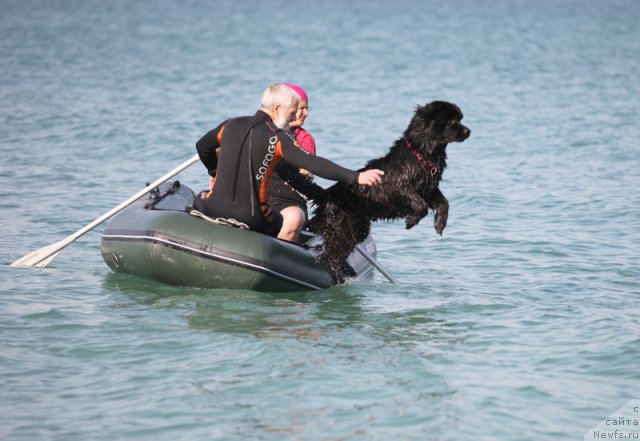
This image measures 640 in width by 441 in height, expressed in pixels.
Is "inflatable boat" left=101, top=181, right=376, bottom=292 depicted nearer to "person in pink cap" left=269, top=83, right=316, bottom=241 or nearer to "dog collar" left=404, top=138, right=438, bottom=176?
"person in pink cap" left=269, top=83, right=316, bottom=241

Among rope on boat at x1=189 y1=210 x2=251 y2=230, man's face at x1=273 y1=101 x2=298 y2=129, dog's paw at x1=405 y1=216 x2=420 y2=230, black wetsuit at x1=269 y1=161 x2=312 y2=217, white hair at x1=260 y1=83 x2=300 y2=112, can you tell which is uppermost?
white hair at x1=260 y1=83 x2=300 y2=112

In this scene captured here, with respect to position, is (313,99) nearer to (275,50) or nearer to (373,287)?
(275,50)

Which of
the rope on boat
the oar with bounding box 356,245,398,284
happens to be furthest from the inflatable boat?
the oar with bounding box 356,245,398,284

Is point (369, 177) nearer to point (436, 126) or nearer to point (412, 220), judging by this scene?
point (412, 220)

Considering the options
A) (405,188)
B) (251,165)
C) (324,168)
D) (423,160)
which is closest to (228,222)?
(251,165)

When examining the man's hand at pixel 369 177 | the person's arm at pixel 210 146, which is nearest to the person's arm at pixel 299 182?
the person's arm at pixel 210 146

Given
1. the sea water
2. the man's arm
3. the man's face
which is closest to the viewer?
the sea water

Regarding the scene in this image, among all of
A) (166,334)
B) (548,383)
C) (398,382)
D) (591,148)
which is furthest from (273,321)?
(591,148)

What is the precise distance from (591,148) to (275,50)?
19674 mm

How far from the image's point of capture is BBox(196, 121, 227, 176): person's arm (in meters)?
8.09

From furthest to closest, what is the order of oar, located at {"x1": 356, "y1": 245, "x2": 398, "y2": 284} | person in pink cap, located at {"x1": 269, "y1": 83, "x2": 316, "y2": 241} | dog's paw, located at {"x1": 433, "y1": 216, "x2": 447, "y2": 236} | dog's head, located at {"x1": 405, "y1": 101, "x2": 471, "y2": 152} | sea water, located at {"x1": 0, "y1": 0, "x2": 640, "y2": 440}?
1. oar, located at {"x1": 356, "y1": 245, "x2": 398, "y2": 284}
2. person in pink cap, located at {"x1": 269, "y1": 83, "x2": 316, "y2": 241}
3. dog's paw, located at {"x1": 433, "y1": 216, "x2": 447, "y2": 236}
4. dog's head, located at {"x1": 405, "y1": 101, "x2": 471, "y2": 152}
5. sea water, located at {"x1": 0, "y1": 0, "x2": 640, "y2": 440}

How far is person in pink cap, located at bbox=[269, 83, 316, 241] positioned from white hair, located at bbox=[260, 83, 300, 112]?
0.26m

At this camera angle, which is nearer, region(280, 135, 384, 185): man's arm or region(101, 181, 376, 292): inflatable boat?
region(280, 135, 384, 185): man's arm

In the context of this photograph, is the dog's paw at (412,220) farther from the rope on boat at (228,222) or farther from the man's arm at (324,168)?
the rope on boat at (228,222)
